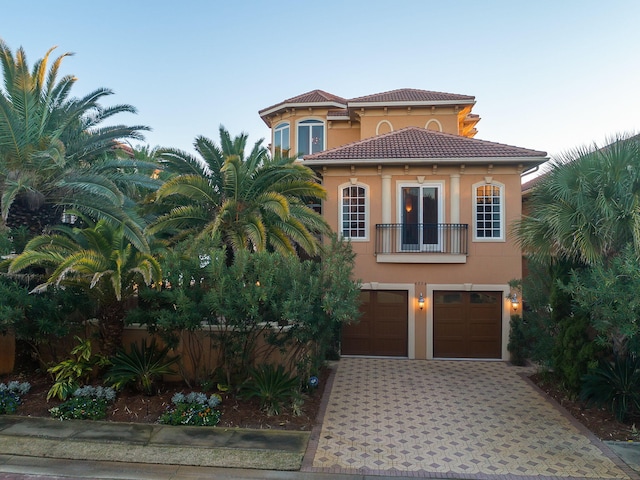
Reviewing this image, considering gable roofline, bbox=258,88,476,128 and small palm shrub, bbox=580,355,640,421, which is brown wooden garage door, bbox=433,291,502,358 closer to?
small palm shrub, bbox=580,355,640,421

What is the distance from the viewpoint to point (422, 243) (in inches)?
583

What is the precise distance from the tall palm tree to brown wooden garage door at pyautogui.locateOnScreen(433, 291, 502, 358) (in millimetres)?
5334

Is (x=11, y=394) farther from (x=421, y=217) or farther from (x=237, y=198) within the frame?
(x=421, y=217)

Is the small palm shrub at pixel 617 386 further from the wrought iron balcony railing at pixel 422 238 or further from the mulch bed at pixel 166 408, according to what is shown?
the wrought iron balcony railing at pixel 422 238

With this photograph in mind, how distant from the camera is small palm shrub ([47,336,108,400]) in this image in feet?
31.1

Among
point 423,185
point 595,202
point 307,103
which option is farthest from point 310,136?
point 595,202

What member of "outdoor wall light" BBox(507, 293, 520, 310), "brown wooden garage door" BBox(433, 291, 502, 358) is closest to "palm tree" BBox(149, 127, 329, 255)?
"brown wooden garage door" BBox(433, 291, 502, 358)

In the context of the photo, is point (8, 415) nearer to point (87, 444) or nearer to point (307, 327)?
point (87, 444)

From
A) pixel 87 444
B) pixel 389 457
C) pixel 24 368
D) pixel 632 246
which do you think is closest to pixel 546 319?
pixel 632 246

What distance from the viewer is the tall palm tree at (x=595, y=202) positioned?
8.25 meters

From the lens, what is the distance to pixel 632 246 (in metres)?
8.02

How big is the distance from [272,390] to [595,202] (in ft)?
24.3

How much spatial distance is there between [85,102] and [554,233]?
39.8 ft

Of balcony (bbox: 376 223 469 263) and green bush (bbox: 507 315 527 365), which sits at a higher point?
balcony (bbox: 376 223 469 263)
